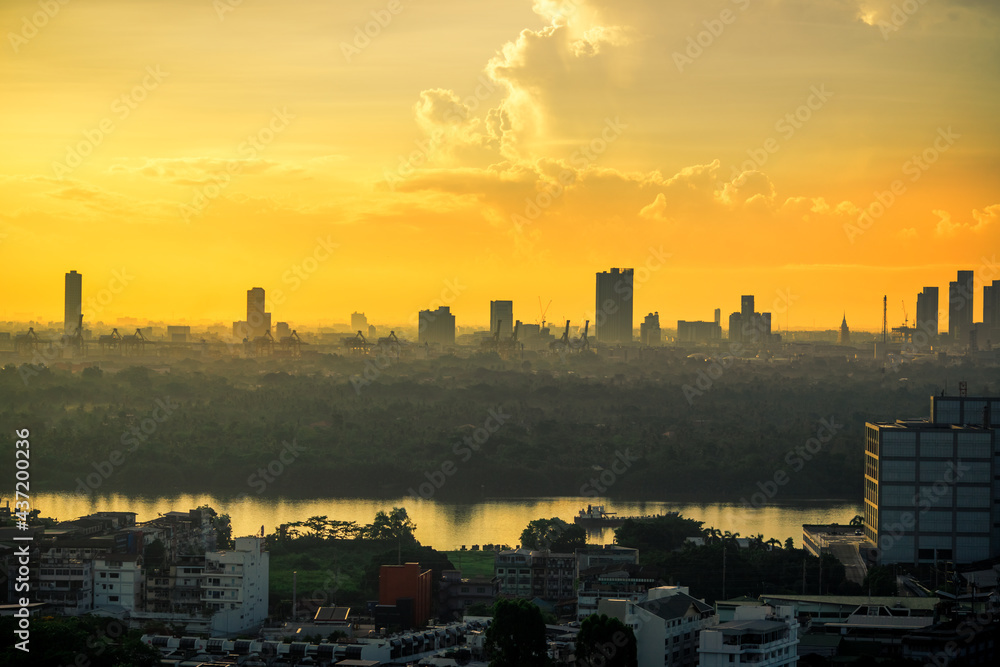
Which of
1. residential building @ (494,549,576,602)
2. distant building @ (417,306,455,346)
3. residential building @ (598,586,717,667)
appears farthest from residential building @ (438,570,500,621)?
distant building @ (417,306,455,346)

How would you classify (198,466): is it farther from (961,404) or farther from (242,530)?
(961,404)

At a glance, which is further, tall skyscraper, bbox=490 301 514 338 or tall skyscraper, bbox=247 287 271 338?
tall skyscraper, bbox=490 301 514 338

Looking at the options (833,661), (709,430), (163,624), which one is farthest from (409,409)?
(833,661)

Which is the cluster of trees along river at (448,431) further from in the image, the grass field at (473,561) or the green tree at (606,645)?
the green tree at (606,645)

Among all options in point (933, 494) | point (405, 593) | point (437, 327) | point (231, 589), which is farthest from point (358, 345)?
point (405, 593)

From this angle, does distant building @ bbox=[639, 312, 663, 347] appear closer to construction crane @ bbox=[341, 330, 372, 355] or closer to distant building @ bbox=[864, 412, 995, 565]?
construction crane @ bbox=[341, 330, 372, 355]

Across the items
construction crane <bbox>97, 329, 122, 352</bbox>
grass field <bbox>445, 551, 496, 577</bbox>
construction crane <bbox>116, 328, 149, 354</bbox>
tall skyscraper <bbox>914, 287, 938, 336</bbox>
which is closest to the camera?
grass field <bbox>445, 551, 496, 577</bbox>

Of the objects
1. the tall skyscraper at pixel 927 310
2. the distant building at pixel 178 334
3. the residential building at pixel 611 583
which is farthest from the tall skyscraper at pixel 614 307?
the residential building at pixel 611 583
